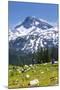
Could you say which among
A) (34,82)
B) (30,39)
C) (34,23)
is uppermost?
(34,23)

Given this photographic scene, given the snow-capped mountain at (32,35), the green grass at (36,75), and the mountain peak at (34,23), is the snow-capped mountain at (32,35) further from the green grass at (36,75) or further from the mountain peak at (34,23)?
the green grass at (36,75)

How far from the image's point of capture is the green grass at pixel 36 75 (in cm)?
180

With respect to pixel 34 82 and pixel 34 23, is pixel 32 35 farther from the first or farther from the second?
pixel 34 82

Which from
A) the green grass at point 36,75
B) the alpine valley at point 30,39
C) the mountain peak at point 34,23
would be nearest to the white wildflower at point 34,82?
the green grass at point 36,75

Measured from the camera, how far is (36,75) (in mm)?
1849

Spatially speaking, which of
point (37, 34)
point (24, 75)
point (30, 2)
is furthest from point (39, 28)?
point (24, 75)

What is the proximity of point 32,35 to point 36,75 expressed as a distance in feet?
1.28

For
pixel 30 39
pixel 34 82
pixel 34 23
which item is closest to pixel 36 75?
pixel 34 82

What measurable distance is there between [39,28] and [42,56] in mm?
277

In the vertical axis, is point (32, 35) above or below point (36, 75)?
above

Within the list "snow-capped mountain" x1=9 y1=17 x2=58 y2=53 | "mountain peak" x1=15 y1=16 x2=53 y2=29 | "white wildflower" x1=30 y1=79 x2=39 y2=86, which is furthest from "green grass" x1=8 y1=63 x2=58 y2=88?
"mountain peak" x1=15 y1=16 x2=53 y2=29

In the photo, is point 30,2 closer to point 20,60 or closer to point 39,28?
point 39,28

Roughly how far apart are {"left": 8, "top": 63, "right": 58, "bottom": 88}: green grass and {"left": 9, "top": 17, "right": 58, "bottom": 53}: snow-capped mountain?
185 millimetres

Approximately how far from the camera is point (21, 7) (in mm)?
1861
